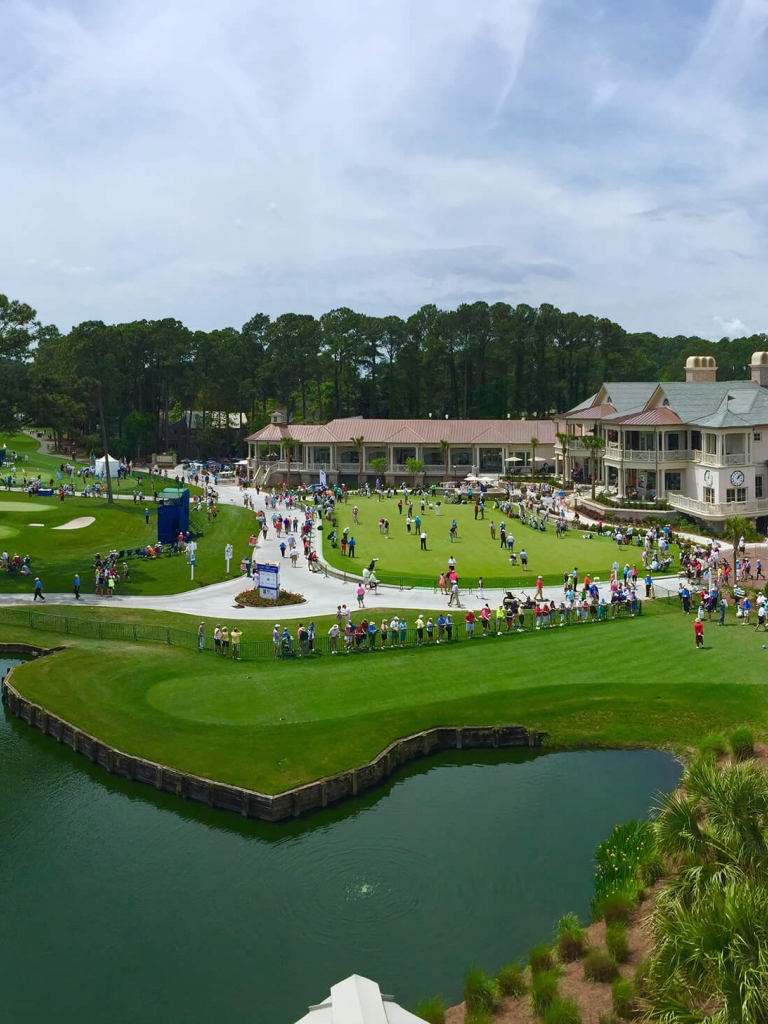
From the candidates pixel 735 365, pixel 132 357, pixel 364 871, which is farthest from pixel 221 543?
pixel 735 365

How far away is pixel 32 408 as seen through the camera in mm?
58406

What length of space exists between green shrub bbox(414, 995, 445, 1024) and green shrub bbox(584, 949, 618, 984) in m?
2.71

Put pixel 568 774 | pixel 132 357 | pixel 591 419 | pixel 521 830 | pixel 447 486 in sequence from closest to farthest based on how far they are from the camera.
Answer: pixel 521 830 → pixel 568 774 → pixel 591 419 → pixel 447 486 → pixel 132 357

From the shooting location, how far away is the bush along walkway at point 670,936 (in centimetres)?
1188

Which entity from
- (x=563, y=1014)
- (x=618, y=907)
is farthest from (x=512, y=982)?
(x=618, y=907)

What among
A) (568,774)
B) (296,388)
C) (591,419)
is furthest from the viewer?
(296,388)

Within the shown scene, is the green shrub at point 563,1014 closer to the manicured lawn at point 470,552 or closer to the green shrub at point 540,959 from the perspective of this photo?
the green shrub at point 540,959

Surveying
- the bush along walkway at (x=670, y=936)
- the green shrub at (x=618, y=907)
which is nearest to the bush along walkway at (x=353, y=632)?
the bush along walkway at (x=670, y=936)

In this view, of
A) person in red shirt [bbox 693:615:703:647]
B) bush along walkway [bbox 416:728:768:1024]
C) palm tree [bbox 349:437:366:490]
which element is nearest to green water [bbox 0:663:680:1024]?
bush along walkway [bbox 416:728:768:1024]

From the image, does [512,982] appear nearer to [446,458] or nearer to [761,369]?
[761,369]

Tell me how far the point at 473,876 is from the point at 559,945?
4214mm

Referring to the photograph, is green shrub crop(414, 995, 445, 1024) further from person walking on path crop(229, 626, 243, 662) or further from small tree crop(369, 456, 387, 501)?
small tree crop(369, 456, 387, 501)

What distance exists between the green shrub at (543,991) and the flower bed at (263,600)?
94.3ft

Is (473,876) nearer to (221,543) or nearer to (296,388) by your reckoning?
(221,543)
